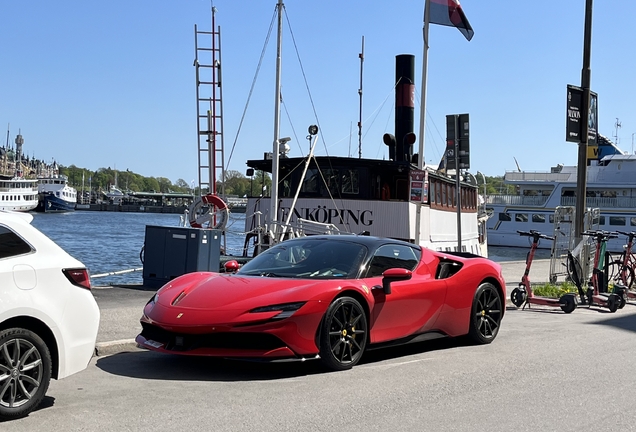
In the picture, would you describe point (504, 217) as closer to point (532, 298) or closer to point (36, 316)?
point (532, 298)

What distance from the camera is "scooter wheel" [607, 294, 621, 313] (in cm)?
1411

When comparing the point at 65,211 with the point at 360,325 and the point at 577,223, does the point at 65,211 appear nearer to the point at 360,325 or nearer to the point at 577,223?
the point at 577,223

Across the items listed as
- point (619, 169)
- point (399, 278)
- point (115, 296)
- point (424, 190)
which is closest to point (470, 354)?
point (399, 278)

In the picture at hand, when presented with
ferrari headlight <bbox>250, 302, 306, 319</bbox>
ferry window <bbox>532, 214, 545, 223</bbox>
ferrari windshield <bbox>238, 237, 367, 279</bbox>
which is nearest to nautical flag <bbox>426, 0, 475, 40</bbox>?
ferrari windshield <bbox>238, 237, 367, 279</bbox>

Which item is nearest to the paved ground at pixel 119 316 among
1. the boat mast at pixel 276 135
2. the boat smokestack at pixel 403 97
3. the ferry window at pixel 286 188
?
the boat mast at pixel 276 135

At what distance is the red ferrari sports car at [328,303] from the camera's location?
7180 millimetres

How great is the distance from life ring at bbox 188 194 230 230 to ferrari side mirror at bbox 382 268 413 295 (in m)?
12.4

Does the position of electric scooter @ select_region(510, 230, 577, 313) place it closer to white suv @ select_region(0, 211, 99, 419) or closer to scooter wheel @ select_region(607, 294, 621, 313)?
scooter wheel @ select_region(607, 294, 621, 313)

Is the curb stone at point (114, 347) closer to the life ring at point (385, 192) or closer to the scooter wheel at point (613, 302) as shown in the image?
the scooter wheel at point (613, 302)

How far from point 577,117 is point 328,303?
42.3ft

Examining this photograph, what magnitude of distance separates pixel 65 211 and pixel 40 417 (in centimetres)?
13529

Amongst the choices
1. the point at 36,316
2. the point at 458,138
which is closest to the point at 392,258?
the point at 36,316

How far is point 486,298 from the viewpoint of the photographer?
9.71 m

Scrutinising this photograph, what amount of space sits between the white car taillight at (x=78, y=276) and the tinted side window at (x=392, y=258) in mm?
3159
